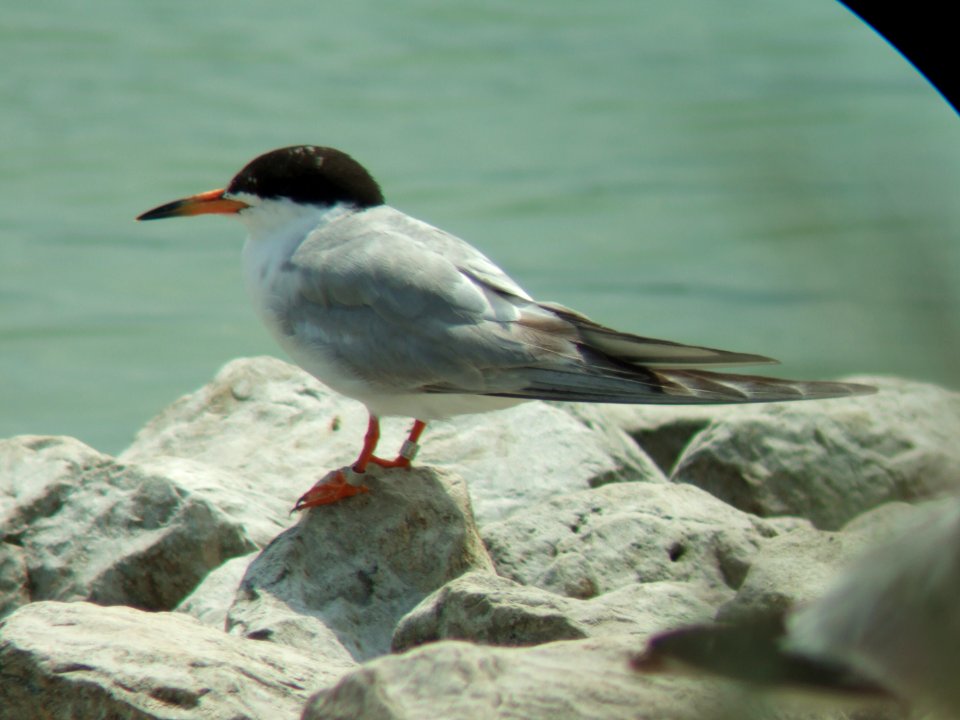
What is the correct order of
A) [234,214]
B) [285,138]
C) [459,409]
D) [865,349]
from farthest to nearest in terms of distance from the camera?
[285,138] < [234,214] < [459,409] < [865,349]

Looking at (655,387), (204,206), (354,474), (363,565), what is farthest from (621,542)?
(204,206)

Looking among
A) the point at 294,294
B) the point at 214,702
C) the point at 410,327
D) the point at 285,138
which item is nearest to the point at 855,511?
the point at 214,702

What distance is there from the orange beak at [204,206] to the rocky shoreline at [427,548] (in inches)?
23.8

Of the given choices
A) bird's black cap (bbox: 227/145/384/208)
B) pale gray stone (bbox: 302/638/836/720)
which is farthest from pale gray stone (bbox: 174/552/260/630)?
pale gray stone (bbox: 302/638/836/720)

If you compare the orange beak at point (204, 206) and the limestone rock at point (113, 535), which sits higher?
the orange beak at point (204, 206)

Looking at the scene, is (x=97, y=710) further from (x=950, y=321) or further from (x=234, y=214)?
(x=234, y=214)

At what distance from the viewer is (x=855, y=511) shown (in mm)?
1367

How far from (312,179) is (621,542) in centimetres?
146

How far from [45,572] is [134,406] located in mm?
4681

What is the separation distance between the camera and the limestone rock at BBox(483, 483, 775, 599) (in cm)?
362

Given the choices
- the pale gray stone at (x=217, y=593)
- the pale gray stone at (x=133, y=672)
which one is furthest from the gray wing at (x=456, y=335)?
the pale gray stone at (x=133, y=672)

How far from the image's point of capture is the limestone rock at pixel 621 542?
143 inches

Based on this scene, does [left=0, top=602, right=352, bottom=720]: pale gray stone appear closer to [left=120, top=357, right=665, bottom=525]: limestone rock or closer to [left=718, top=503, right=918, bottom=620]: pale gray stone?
[left=718, top=503, right=918, bottom=620]: pale gray stone

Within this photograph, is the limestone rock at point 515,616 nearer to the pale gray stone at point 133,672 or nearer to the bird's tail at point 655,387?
the pale gray stone at point 133,672
